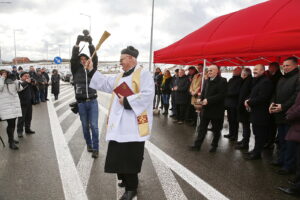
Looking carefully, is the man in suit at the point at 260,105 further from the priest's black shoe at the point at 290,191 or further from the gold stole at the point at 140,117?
the gold stole at the point at 140,117

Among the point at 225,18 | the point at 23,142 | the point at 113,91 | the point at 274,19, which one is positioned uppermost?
the point at 225,18

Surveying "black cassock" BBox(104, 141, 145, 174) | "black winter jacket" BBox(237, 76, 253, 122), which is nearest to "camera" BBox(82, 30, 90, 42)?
"black cassock" BBox(104, 141, 145, 174)

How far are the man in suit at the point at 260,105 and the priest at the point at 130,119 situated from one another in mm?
2688

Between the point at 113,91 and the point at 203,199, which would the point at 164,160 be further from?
the point at 113,91

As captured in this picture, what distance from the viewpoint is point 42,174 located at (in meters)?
3.59

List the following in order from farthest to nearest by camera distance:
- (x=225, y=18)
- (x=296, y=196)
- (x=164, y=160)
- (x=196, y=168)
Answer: (x=225, y=18) < (x=164, y=160) < (x=196, y=168) < (x=296, y=196)

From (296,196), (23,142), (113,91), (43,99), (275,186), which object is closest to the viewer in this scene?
(113,91)

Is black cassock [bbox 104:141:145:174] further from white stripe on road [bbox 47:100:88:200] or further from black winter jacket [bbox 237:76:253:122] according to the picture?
black winter jacket [bbox 237:76:253:122]

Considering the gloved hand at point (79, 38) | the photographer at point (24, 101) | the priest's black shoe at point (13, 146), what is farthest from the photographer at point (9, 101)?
the gloved hand at point (79, 38)

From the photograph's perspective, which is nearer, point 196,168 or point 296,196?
point 296,196

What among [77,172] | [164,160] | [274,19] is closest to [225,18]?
[274,19]

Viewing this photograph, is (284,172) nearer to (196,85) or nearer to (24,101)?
(196,85)

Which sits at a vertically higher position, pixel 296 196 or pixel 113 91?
pixel 113 91

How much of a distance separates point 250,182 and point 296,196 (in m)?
0.62
